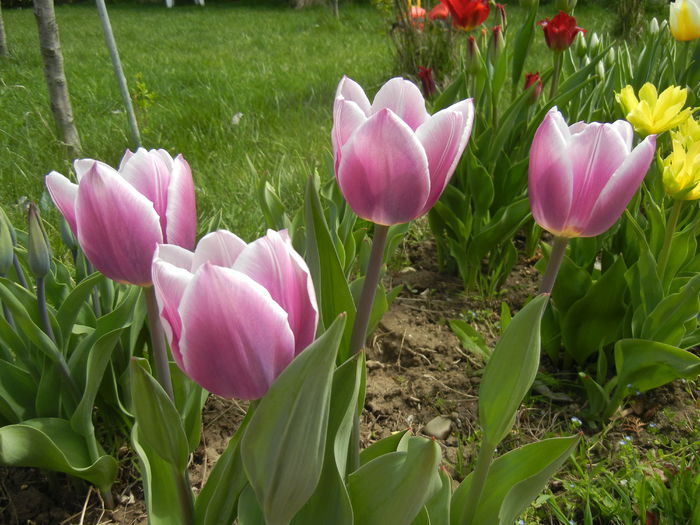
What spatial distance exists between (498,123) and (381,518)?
4.99 feet

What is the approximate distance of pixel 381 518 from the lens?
2.34 ft

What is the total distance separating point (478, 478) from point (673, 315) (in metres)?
0.77

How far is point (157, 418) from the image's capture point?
665 millimetres

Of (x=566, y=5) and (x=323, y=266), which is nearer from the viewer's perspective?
(x=323, y=266)

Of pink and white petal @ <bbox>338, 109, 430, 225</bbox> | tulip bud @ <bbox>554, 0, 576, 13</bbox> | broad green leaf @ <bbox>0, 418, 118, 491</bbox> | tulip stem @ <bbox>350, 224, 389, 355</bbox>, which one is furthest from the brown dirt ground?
tulip bud @ <bbox>554, 0, 576, 13</bbox>

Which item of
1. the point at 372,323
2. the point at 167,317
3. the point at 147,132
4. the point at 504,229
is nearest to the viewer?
the point at 167,317

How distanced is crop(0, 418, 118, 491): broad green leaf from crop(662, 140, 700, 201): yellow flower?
3.75 ft

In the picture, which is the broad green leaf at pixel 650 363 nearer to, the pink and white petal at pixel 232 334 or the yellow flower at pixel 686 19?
the pink and white petal at pixel 232 334

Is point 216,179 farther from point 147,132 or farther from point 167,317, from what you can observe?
point 167,317

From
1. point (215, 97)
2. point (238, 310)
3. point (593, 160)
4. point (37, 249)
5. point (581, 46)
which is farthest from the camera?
point (215, 97)

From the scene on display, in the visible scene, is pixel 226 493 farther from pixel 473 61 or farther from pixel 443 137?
pixel 473 61

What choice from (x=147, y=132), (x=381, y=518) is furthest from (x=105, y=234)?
(x=147, y=132)

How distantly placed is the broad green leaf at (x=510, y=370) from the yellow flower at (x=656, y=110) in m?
0.86

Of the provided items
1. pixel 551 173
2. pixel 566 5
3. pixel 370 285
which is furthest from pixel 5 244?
pixel 566 5
